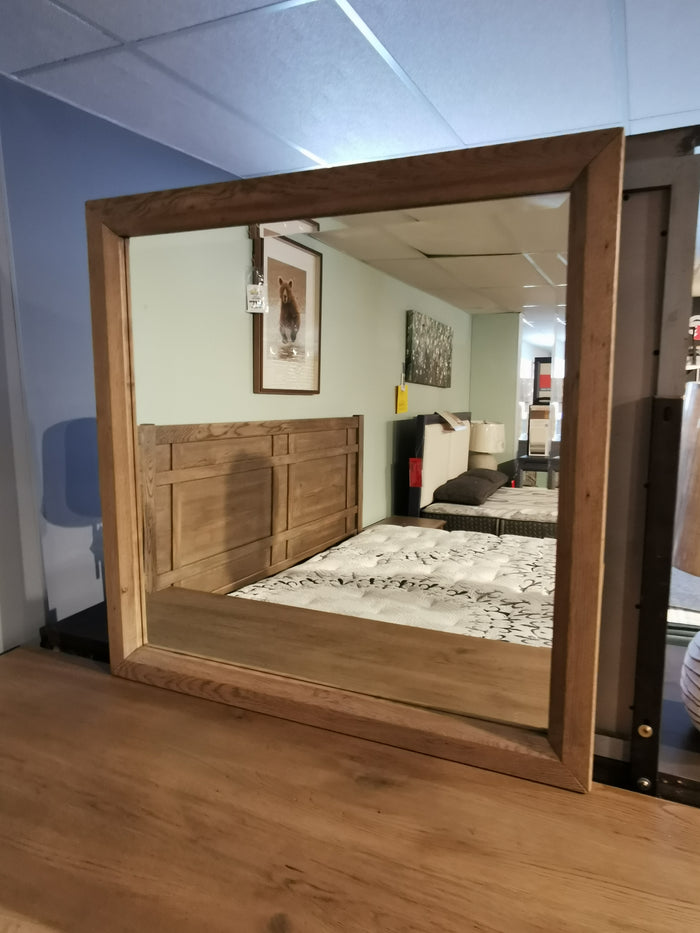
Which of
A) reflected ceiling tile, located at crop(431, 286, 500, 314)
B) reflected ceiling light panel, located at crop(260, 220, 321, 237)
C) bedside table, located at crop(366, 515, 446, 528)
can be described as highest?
reflected ceiling tile, located at crop(431, 286, 500, 314)

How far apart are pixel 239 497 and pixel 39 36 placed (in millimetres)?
1411

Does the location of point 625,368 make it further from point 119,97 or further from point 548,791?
point 119,97

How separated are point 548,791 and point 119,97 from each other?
1802 millimetres

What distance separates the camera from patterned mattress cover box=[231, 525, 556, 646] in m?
1.66

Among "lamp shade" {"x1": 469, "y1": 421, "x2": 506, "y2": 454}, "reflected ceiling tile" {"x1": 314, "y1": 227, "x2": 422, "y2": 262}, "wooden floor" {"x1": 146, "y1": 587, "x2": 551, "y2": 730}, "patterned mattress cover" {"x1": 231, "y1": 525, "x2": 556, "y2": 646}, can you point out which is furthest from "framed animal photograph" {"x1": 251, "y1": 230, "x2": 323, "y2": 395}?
"lamp shade" {"x1": 469, "y1": 421, "x2": 506, "y2": 454}

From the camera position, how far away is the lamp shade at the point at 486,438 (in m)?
4.77

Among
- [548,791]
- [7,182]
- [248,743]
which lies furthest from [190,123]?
[548,791]

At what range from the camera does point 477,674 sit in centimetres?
89

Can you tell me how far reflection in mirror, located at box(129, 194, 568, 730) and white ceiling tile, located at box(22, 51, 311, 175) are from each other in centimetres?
26

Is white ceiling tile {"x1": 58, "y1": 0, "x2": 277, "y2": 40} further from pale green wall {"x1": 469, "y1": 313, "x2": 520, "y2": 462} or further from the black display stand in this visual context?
pale green wall {"x1": 469, "y1": 313, "x2": 520, "y2": 462}

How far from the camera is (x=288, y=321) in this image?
7.95 feet

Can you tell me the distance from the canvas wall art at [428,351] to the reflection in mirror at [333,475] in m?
0.08

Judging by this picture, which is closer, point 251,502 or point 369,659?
point 369,659

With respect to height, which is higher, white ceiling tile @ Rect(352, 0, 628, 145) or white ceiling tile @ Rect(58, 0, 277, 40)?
white ceiling tile @ Rect(352, 0, 628, 145)
